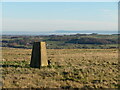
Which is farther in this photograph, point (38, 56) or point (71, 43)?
point (71, 43)

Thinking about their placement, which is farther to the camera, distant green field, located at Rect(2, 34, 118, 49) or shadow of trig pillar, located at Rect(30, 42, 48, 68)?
distant green field, located at Rect(2, 34, 118, 49)

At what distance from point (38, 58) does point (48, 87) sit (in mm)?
5765

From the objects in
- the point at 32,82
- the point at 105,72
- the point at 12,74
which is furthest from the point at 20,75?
the point at 105,72

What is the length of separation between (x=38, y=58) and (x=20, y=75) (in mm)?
3152

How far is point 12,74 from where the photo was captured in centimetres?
1430

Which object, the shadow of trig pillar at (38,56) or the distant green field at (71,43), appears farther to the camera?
the distant green field at (71,43)

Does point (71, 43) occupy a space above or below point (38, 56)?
below

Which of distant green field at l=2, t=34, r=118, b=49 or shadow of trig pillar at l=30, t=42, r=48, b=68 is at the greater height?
shadow of trig pillar at l=30, t=42, r=48, b=68

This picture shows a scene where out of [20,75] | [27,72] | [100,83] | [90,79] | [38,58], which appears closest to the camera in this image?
[100,83]

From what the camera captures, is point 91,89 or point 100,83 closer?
point 91,89

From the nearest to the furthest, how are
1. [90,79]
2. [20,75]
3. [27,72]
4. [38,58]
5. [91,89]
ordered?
[91,89] < [90,79] < [20,75] < [27,72] < [38,58]

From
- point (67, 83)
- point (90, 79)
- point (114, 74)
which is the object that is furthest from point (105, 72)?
point (67, 83)

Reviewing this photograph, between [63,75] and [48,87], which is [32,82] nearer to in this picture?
[48,87]

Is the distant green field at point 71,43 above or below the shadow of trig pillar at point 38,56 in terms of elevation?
below
